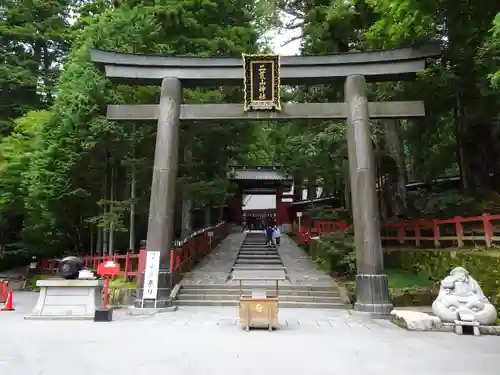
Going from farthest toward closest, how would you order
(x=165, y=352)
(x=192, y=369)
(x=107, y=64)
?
1. (x=107, y=64)
2. (x=165, y=352)
3. (x=192, y=369)

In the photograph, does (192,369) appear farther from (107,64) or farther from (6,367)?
(107,64)

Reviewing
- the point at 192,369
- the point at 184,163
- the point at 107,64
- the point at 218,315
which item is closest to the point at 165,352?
the point at 192,369

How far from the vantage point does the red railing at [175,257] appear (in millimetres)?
13251

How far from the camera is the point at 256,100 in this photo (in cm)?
1229

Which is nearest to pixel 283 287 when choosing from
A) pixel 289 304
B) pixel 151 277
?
pixel 289 304

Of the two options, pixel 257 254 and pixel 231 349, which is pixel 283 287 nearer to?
pixel 231 349

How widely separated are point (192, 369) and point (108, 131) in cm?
1088

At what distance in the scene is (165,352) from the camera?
247 inches

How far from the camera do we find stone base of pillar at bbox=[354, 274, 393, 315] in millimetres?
10477

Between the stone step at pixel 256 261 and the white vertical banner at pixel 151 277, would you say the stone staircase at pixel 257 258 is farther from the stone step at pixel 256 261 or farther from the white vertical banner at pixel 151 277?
the white vertical banner at pixel 151 277

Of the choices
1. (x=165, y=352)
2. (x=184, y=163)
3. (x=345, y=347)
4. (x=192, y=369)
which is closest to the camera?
(x=192, y=369)

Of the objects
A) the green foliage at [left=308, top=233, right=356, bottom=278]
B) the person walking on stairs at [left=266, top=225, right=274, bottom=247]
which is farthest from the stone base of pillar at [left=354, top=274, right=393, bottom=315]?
the person walking on stairs at [left=266, top=225, right=274, bottom=247]

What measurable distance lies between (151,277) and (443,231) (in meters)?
9.95

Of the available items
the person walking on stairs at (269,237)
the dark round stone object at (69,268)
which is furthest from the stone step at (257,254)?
the dark round stone object at (69,268)
